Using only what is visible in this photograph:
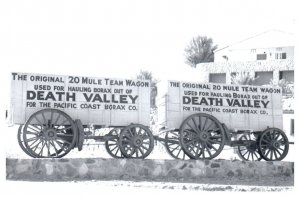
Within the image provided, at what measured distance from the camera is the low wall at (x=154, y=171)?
1290cm

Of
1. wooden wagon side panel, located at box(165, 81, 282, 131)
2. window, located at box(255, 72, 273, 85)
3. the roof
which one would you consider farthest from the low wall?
the roof

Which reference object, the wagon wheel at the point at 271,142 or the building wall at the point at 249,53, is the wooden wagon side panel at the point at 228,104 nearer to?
the wagon wheel at the point at 271,142

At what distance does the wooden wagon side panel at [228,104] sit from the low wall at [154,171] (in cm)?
141

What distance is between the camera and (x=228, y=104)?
631 inches

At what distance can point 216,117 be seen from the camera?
623 inches

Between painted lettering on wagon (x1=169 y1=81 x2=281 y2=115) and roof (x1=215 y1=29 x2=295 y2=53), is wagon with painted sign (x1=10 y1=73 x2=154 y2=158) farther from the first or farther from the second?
roof (x1=215 y1=29 x2=295 y2=53)

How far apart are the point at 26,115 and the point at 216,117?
589cm

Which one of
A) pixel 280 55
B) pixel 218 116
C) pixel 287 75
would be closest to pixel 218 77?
pixel 280 55

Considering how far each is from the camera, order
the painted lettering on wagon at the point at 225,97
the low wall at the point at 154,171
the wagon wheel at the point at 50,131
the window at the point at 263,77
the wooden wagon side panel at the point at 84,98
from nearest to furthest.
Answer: the low wall at the point at 154,171, the wagon wheel at the point at 50,131, the wooden wagon side panel at the point at 84,98, the painted lettering on wagon at the point at 225,97, the window at the point at 263,77

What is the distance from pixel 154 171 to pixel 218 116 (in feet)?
10.1

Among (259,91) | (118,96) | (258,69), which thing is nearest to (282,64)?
(258,69)

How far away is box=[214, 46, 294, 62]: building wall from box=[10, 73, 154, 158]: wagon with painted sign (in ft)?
110

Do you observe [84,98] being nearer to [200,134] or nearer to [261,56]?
[200,134]

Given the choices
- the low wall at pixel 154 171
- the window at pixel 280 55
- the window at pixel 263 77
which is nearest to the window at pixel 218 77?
the window at pixel 263 77
